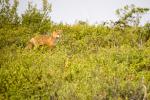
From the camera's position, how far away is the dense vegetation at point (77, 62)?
35.9 feet

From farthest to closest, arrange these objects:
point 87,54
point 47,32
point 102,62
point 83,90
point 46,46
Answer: point 47,32 → point 46,46 → point 87,54 → point 102,62 → point 83,90

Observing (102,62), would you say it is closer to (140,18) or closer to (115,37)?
(115,37)

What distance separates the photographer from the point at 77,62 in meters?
13.8

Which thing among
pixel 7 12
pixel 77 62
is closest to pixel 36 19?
pixel 7 12

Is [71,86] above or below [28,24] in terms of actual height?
below

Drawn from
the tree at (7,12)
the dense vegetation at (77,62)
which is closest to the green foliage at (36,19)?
the dense vegetation at (77,62)

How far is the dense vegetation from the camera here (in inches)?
431

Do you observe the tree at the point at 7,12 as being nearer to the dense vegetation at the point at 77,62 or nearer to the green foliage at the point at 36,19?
the dense vegetation at the point at 77,62

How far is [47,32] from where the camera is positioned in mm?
20797

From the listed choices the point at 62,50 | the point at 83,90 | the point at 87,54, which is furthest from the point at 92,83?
the point at 62,50

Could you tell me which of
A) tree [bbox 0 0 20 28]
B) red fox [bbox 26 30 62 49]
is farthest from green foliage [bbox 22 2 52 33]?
red fox [bbox 26 30 62 49]

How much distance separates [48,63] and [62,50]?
221cm

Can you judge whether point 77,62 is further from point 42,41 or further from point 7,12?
point 7,12

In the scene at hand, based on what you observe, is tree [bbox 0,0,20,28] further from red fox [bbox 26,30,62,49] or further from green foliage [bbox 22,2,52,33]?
red fox [bbox 26,30,62,49]
